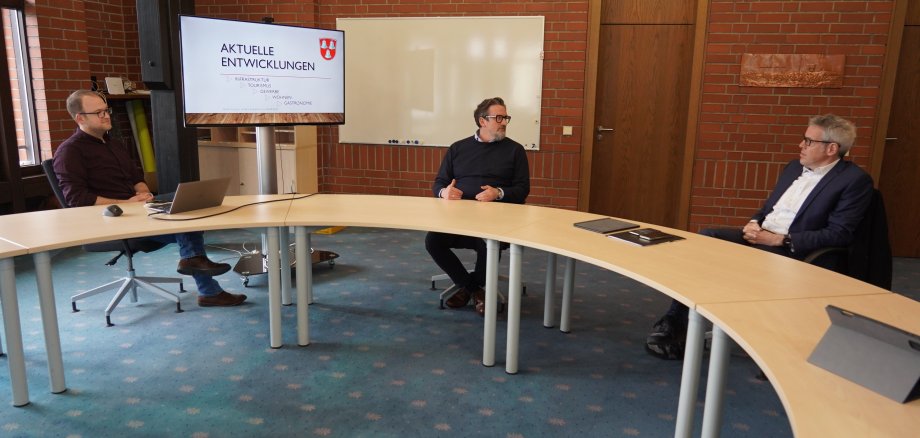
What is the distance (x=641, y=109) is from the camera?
17.3 feet

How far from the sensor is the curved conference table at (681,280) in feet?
4.36

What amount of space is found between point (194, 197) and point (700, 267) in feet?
7.35

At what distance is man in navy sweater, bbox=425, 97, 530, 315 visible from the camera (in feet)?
11.8

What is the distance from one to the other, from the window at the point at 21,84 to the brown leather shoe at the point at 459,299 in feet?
11.2

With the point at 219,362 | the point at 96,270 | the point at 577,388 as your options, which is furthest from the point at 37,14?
the point at 577,388

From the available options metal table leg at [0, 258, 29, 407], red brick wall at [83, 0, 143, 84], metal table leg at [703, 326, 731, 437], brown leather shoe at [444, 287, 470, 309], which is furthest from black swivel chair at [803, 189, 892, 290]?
red brick wall at [83, 0, 143, 84]

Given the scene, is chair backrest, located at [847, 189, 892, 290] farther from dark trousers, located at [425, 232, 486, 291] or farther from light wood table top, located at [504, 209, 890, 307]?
dark trousers, located at [425, 232, 486, 291]

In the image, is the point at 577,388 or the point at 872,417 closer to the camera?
the point at 872,417

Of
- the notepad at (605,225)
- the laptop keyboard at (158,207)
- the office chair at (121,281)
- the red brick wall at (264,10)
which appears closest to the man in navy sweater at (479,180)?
the notepad at (605,225)

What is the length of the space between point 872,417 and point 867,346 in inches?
8.1

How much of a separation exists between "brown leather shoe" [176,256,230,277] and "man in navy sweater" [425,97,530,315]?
1.15 metres

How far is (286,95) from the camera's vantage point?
3.95 metres

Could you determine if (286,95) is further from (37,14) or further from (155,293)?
(37,14)

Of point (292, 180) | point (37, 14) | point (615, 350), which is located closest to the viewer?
point (615, 350)
